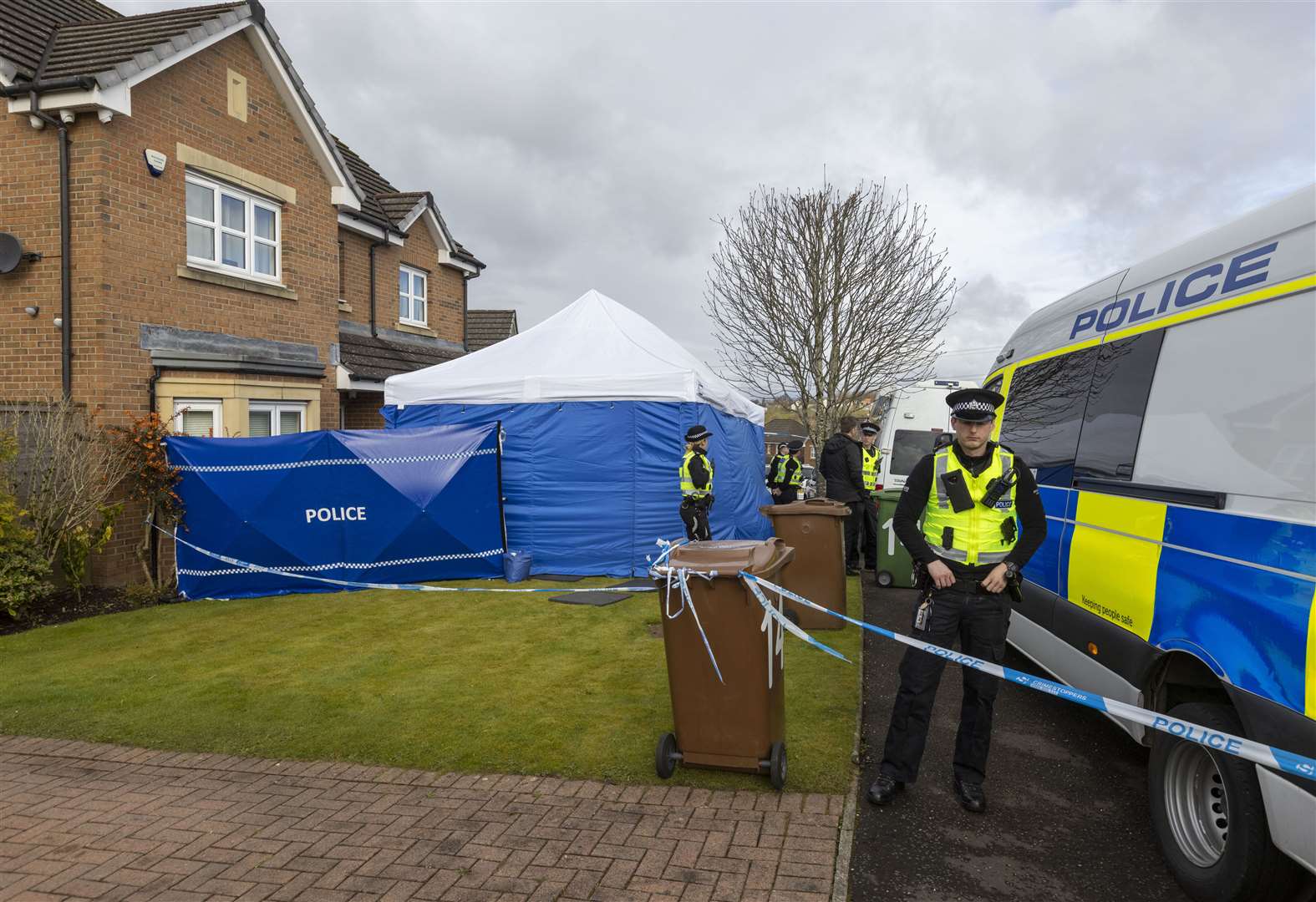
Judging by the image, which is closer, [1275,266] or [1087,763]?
[1275,266]

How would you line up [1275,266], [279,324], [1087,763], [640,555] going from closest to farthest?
[1275,266] < [1087,763] < [640,555] < [279,324]

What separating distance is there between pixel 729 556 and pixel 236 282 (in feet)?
30.5

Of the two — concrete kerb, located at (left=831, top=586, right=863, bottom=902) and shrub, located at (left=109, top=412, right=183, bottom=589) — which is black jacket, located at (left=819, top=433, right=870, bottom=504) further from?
shrub, located at (left=109, top=412, right=183, bottom=589)

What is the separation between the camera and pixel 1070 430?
15.3 feet

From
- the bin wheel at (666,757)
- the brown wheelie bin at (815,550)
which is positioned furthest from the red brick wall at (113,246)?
the bin wheel at (666,757)

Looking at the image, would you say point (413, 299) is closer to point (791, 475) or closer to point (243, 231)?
point (243, 231)

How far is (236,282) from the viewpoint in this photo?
10969 mm

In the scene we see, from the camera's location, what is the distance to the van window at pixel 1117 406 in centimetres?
383

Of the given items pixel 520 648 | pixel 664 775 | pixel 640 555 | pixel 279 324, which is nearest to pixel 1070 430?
pixel 664 775

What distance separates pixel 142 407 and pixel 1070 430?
966 cm

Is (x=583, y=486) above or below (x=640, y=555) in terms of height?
above

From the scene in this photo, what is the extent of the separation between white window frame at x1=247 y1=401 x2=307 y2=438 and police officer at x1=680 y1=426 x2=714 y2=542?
5.57 m

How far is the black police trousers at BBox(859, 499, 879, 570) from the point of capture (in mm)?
10766

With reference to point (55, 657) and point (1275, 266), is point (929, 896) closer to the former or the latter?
point (1275, 266)
